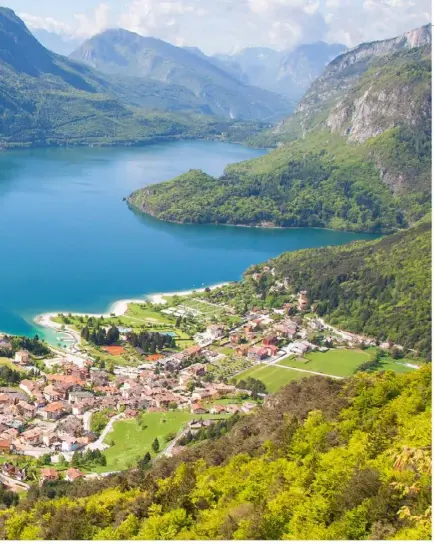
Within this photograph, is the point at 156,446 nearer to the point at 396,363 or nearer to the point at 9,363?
the point at 9,363

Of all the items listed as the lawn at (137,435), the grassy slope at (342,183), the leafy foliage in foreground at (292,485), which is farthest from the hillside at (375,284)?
the grassy slope at (342,183)

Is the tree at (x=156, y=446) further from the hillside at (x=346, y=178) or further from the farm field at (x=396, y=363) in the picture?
the hillside at (x=346, y=178)

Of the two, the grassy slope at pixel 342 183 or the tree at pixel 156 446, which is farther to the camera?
the grassy slope at pixel 342 183

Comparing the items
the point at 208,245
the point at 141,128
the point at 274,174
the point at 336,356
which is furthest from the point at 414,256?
the point at 141,128

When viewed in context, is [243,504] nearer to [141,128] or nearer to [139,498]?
A: [139,498]

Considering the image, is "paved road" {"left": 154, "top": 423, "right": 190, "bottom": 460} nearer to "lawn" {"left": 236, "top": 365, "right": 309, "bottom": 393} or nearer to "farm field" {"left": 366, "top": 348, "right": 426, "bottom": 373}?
"lawn" {"left": 236, "top": 365, "right": 309, "bottom": 393}

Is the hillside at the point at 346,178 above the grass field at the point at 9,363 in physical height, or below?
above

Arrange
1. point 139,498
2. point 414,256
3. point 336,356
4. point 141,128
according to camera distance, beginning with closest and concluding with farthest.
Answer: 1. point 139,498
2. point 336,356
3. point 414,256
4. point 141,128
